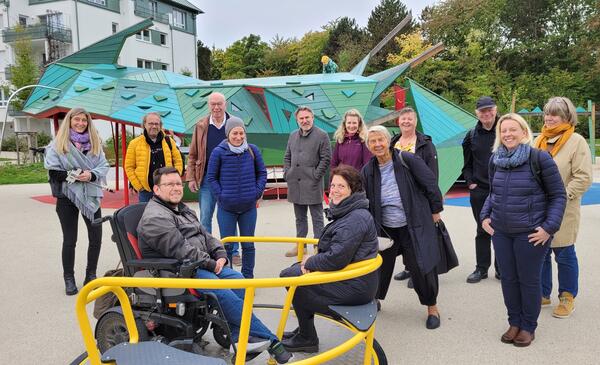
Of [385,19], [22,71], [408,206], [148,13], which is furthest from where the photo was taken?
[385,19]

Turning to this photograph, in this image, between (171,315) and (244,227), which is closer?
(171,315)

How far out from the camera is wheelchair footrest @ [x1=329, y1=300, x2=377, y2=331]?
2.59 m

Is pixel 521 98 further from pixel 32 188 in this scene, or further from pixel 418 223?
pixel 418 223

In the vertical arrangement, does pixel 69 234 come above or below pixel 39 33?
below

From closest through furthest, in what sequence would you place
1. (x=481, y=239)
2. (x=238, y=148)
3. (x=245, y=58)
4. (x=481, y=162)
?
(x=238, y=148) → (x=481, y=162) → (x=481, y=239) → (x=245, y=58)

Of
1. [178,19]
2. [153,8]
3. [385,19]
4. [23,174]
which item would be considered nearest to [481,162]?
[23,174]

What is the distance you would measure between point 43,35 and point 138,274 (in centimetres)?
3192

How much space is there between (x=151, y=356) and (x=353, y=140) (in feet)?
10.5

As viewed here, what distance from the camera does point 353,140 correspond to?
5051 mm

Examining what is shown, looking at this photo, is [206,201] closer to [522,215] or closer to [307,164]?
[307,164]

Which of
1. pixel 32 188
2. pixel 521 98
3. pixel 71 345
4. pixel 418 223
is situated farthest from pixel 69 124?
pixel 521 98

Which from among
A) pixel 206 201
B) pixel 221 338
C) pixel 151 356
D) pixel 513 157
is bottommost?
pixel 221 338

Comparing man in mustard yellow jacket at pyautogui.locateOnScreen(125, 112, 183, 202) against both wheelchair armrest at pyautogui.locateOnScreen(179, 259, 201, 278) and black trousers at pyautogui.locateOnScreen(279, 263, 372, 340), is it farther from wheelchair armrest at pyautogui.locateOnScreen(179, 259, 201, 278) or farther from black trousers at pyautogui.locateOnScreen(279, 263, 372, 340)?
black trousers at pyautogui.locateOnScreen(279, 263, 372, 340)

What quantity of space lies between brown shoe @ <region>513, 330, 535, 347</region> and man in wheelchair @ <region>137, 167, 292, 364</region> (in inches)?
64.8
